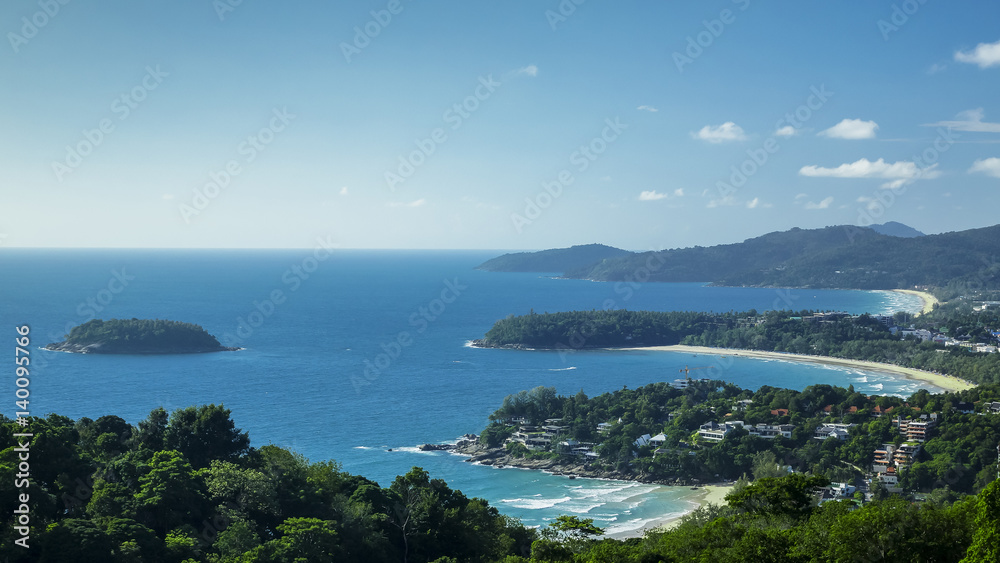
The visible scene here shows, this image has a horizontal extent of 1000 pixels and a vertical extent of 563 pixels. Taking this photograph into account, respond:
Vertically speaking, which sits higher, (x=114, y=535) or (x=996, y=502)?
(x=996, y=502)

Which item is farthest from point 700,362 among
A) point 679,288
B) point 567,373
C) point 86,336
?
point 679,288

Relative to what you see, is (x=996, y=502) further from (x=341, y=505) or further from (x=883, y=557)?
(x=341, y=505)

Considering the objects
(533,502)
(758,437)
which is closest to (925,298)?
(758,437)

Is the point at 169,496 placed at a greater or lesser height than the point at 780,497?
greater

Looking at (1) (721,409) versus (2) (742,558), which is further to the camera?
(1) (721,409)

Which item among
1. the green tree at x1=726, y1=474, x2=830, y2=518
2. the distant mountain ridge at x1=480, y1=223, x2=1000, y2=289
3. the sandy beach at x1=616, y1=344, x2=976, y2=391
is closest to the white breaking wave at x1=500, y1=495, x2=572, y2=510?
the green tree at x1=726, y1=474, x2=830, y2=518

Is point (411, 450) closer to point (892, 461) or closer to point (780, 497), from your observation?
point (892, 461)
